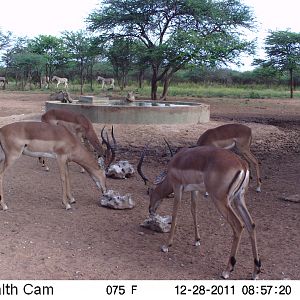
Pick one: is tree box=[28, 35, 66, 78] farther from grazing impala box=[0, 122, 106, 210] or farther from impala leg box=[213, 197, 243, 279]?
impala leg box=[213, 197, 243, 279]

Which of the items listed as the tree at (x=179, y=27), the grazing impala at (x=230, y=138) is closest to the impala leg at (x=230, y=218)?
the grazing impala at (x=230, y=138)

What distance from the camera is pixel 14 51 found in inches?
1740

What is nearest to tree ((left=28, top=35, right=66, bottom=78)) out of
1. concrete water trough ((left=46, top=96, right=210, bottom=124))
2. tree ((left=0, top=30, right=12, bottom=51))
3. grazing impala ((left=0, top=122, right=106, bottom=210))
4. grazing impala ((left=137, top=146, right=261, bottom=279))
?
tree ((left=0, top=30, right=12, bottom=51))

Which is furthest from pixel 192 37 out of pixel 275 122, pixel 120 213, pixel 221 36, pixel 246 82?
pixel 246 82

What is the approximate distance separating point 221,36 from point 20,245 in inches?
804

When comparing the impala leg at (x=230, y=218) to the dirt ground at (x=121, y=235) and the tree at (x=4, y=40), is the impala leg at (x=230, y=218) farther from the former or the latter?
the tree at (x=4, y=40)

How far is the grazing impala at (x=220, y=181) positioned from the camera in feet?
12.9

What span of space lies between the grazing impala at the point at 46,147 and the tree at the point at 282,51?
2824 centimetres

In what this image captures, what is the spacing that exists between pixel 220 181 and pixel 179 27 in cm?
2122

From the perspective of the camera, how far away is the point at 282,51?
33.4m

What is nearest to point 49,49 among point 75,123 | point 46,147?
point 75,123

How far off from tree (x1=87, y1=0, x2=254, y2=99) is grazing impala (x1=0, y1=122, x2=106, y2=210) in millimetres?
16490

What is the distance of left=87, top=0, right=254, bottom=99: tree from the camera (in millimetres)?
22594
